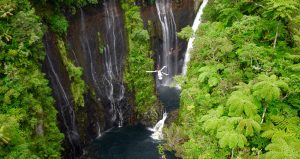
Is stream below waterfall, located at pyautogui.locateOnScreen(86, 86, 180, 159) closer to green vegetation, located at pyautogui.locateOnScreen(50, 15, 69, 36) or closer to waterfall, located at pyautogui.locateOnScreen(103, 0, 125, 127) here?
Answer: waterfall, located at pyautogui.locateOnScreen(103, 0, 125, 127)

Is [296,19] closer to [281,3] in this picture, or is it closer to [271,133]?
[281,3]

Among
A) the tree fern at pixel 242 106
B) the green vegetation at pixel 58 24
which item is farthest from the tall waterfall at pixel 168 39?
the tree fern at pixel 242 106

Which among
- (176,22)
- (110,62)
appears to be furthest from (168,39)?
(110,62)

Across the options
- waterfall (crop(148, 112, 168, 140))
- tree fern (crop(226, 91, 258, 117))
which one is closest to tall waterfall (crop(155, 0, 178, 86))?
A: waterfall (crop(148, 112, 168, 140))

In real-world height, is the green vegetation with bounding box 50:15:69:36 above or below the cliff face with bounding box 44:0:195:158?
above

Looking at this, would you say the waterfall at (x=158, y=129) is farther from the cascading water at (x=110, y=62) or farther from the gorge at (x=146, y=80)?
the cascading water at (x=110, y=62)
